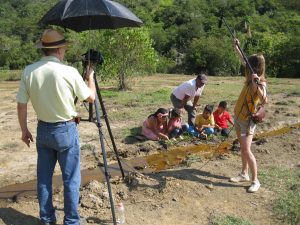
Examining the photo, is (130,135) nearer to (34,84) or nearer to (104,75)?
(34,84)

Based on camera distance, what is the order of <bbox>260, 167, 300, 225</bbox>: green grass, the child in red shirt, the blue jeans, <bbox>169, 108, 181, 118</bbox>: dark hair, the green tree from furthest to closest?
the green tree → the child in red shirt → <bbox>169, 108, 181, 118</bbox>: dark hair → <bbox>260, 167, 300, 225</bbox>: green grass → the blue jeans

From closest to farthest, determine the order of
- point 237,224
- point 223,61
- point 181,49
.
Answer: point 237,224 < point 223,61 < point 181,49

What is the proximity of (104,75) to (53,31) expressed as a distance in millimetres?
10821

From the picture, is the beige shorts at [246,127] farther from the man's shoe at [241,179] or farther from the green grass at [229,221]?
the green grass at [229,221]

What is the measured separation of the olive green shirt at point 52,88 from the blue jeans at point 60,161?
0.36ft

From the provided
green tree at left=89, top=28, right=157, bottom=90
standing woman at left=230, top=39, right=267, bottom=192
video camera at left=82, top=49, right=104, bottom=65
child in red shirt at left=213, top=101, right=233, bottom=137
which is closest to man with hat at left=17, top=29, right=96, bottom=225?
video camera at left=82, top=49, right=104, bottom=65

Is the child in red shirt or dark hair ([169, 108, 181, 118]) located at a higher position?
dark hair ([169, 108, 181, 118])

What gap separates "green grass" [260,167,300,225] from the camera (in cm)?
457

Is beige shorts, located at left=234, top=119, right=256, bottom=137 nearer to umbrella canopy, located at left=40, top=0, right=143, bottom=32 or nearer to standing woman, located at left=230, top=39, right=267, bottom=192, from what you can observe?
standing woman, located at left=230, top=39, right=267, bottom=192

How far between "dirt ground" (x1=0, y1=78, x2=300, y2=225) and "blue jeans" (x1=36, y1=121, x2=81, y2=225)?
1.53ft

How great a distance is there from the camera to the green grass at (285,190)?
15.0 feet

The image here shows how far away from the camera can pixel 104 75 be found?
14.5 meters

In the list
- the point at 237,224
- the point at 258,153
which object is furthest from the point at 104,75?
the point at 237,224

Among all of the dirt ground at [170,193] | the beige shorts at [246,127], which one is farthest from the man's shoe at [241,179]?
the beige shorts at [246,127]
